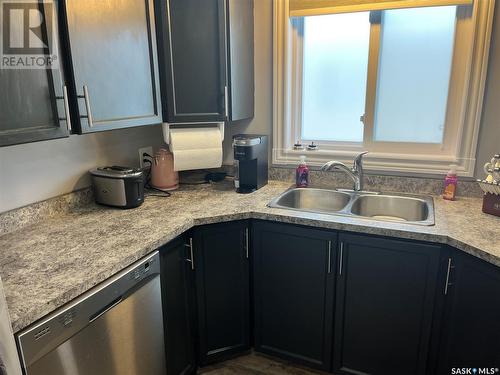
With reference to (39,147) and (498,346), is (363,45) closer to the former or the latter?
(498,346)

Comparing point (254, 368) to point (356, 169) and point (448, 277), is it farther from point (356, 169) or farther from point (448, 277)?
point (356, 169)

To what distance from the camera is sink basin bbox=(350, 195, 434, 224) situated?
6.28ft

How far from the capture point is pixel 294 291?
1.77 metres

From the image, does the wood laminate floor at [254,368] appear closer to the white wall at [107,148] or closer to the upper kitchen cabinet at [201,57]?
the white wall at [107,148]

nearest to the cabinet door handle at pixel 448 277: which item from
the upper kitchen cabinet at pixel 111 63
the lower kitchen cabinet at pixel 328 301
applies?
the lower kitchen cabinet at pixel 328 301

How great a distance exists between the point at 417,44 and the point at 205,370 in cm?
203

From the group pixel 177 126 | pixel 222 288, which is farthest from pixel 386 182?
pixel 177 126

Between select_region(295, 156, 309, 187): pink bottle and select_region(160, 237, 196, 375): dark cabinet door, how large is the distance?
2.70ft

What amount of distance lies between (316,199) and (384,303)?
0.70m

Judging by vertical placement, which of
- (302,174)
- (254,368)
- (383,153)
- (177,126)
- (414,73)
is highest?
(414,73)

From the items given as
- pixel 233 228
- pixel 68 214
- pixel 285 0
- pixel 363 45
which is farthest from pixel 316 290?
pixel 285 0

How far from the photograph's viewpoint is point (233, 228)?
5.74ft

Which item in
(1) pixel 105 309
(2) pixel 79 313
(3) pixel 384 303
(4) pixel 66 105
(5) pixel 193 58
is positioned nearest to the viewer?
(2) pixel 79 313

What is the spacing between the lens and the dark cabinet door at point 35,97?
1.14 metres
